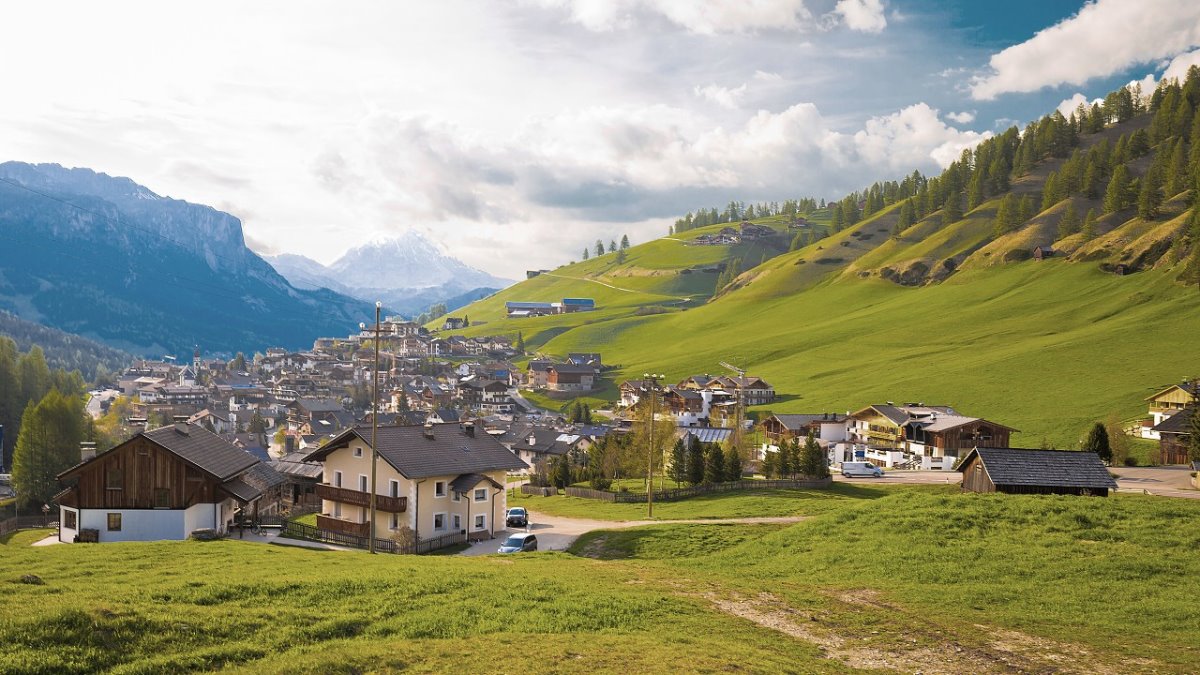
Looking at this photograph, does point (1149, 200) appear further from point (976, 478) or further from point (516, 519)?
point (516, 519)

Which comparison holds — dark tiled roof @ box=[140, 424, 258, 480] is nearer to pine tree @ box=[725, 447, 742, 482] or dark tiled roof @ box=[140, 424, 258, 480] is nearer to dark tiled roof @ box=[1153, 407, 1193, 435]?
pine tree @ box=[725, 447, 742, 482]

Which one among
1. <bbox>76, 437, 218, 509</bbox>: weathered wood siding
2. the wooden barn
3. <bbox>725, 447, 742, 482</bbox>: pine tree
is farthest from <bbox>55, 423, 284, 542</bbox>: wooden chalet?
the wooden barn

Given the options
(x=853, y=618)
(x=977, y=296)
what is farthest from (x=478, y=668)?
(x=977, y=296)

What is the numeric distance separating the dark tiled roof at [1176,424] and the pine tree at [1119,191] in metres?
127

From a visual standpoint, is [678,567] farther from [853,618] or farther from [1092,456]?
[1092,456]

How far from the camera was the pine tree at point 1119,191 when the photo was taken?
186625 mm

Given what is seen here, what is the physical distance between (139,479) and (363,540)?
15333mm

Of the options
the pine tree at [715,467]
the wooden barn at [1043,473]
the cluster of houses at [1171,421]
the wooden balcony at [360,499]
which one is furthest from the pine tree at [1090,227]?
the wooden balcony at [360,499]

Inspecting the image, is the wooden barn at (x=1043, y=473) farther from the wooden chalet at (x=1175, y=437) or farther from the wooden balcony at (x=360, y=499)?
the wooden chalet at (x=1175, y=437)

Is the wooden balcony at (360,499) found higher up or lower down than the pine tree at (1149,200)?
lower down

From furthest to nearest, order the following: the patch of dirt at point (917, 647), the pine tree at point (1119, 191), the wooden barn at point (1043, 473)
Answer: the pine tree at point (1119, 191)
the wooden barn at point (1043, 473)
the patch of dirt at point (917, 647)

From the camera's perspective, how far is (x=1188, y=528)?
3272 centimetres

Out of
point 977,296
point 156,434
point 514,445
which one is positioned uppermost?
point 977,296

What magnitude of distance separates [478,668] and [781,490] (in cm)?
5333
